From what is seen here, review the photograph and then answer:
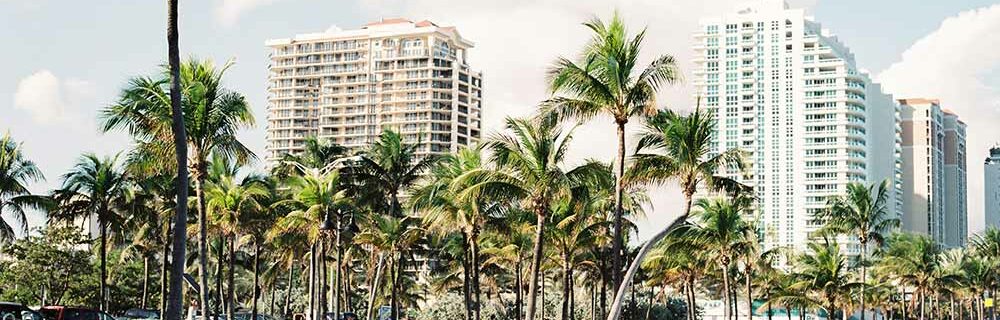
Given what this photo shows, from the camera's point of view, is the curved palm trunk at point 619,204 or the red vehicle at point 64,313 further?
the red vehicle at point 64,313

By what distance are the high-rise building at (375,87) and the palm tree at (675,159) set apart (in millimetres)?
144726

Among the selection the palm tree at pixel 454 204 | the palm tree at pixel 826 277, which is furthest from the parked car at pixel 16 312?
the palm tree at pixel 826 277

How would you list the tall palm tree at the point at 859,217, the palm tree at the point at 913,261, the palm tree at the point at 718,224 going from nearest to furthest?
the palm tree at the point at 718,224 < the tall palm tree at the point at 859,217 < the palm tree at the point at 913,261

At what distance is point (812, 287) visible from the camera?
69.4 meters

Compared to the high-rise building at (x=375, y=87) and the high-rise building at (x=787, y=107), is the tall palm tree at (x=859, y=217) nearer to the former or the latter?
the high-rise building at (x=787, y=107)

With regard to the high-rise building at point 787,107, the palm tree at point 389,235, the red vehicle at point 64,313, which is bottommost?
the red vehicle at point 64,313

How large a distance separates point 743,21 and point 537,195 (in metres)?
139

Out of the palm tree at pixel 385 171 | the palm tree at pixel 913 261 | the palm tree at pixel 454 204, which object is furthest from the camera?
the palm tree at pixel 913 261

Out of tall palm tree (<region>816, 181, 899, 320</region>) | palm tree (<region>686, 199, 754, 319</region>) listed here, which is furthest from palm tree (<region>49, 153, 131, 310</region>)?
tall palm tree (<region>816, 181, 899, 320</region>)

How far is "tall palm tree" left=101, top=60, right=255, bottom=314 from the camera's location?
3228 cm

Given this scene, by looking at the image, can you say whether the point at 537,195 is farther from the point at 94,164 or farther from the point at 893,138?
the point at 893,138

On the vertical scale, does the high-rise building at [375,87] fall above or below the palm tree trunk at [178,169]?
above

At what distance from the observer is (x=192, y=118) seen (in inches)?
1357

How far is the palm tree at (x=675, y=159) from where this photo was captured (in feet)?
113
